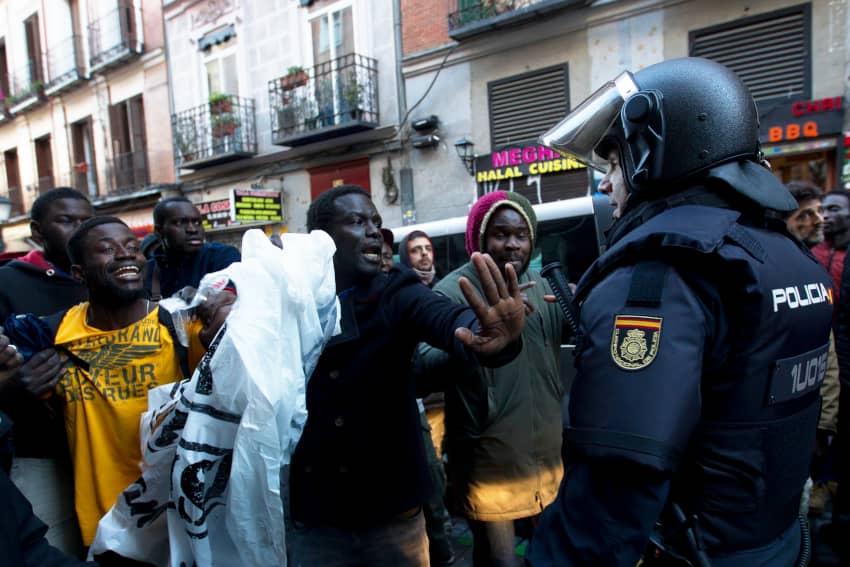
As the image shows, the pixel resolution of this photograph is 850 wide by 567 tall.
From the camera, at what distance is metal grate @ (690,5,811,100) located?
7.41 metres

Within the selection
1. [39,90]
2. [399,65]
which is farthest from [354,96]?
[39,90]

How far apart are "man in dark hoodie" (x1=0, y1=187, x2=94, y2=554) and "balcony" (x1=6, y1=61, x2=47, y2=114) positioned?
62.9 ft

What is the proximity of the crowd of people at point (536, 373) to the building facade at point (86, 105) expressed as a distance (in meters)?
14.4

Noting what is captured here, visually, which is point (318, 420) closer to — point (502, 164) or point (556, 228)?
point (556, 228)

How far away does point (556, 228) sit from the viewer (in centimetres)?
571

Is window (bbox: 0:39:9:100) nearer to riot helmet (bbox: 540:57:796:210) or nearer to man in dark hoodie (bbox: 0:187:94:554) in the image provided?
man in dark hoodie (bbox: 0:187:94:554)

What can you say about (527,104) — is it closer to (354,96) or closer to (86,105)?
(354,96)

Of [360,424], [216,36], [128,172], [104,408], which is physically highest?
[216,36]

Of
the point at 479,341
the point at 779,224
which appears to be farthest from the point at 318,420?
the point at 779,224

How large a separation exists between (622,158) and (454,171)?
31.0ft

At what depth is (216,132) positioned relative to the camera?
13.5 metres

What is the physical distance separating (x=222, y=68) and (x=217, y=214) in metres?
3.63

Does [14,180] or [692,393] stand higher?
[14,180]

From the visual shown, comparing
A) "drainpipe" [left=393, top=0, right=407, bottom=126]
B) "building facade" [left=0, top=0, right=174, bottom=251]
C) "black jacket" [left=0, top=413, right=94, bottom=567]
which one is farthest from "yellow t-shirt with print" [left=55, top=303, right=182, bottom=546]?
"building facade" [left=0, top=0, right=174, bottom=251]
